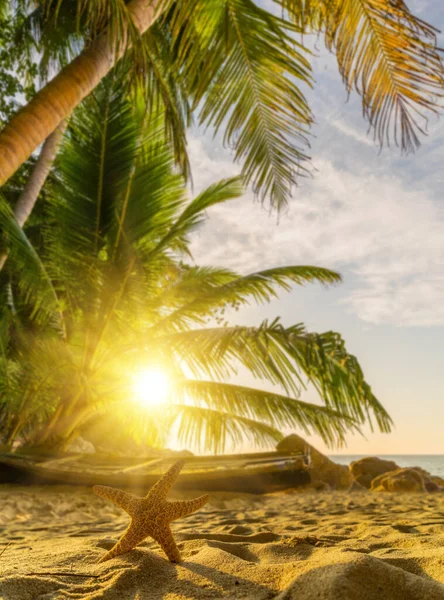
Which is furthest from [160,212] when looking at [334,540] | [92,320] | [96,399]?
[334,540]

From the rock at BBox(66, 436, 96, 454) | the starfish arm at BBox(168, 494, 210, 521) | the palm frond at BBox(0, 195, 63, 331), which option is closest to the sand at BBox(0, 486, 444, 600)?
the starfish arm at BBox(168, 494, 210, 521)

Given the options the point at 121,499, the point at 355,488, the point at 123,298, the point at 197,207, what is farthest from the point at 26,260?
the point at 355,488

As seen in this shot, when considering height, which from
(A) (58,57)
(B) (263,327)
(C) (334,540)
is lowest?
(C) (334,540)

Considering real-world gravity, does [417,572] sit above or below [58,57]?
below

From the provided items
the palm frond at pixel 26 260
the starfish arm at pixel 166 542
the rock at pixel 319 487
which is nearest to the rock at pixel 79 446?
the palm frond at pixel 26 260

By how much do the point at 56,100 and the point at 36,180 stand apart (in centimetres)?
317

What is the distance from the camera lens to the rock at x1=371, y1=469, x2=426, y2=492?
5980 mm

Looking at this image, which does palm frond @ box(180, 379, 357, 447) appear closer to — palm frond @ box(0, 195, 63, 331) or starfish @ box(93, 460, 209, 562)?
palm frond @ box(0, 195, 63, 331)

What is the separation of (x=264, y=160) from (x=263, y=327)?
6.34 ft

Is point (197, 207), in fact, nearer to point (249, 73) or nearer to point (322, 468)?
point (249, 73)

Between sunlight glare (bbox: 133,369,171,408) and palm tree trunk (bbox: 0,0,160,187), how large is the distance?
3.44 m

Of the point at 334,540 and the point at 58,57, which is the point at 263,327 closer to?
the point at 334,540

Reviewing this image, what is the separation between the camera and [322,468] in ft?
22.8

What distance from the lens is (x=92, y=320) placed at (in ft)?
18.8
